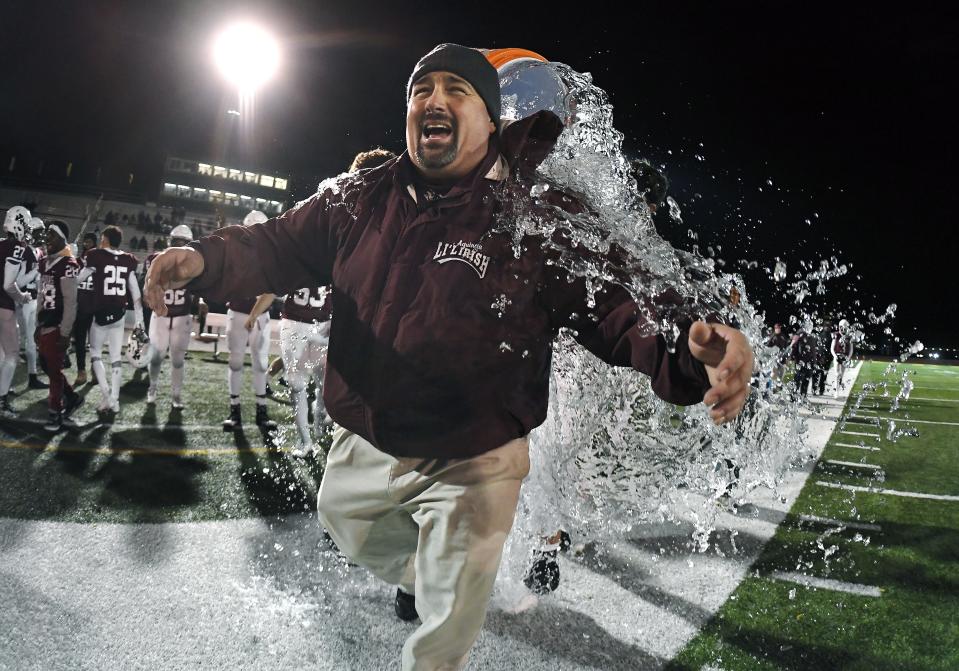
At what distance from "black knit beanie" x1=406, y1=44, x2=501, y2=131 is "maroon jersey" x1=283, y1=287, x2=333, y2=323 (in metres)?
4.32

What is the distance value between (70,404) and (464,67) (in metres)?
7.38

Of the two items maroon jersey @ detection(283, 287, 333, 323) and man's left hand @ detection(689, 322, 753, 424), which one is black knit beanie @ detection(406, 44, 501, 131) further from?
maroon jersey @ detection(283, 287, 333, 323)

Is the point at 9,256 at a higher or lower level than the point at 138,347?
higher

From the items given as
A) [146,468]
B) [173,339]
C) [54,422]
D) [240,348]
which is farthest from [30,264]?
[146,468]

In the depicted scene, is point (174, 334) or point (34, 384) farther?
point (34, 384)

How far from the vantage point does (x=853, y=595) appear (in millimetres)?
3861

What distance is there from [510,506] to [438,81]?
152 centimetres

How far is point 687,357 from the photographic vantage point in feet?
5.96

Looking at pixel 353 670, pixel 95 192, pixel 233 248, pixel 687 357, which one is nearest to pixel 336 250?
pixel 233 248

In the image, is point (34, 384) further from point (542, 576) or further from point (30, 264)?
point (542, 576)

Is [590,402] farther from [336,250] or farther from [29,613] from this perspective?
[29,613]

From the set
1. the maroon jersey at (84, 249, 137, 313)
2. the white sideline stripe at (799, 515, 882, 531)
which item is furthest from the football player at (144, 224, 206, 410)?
the white sideline stripe at (799, 515, 882, 531)

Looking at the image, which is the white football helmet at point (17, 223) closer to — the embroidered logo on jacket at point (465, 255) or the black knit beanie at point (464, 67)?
the black knit beanie at point (464, 67)

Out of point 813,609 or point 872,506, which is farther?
point 872,506
